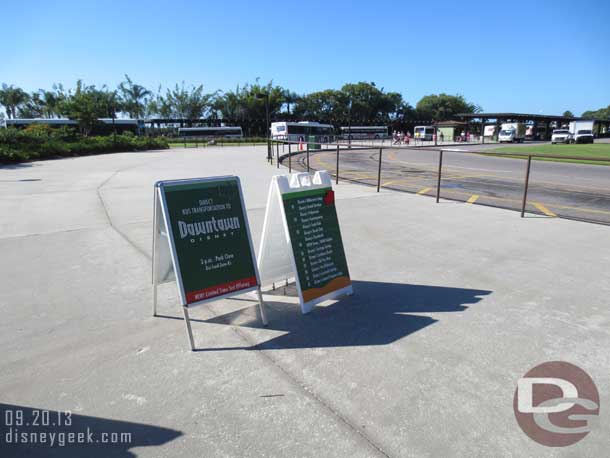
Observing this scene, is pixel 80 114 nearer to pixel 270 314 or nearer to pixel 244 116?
pixel 244 116

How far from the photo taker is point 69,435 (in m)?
2.51

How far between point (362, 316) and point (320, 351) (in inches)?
31.1

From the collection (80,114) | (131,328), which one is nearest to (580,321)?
(131,328)

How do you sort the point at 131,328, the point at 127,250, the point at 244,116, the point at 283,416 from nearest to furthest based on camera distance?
the point at 283,416
the point at 131,328
the point at 127,250
the point at 244,116

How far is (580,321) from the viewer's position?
396 cm

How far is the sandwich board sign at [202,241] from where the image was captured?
3.58 m

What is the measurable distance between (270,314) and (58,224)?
18.3ft

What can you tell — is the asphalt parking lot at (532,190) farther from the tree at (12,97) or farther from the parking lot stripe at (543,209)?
the tree at (12,97)

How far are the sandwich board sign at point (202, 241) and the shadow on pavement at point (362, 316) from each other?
338 millimetres

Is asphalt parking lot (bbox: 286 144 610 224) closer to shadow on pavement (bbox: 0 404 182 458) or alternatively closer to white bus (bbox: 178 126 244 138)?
shadow on pavement (bbox: 0 404 182 458)

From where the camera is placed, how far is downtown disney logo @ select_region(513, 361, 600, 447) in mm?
2543

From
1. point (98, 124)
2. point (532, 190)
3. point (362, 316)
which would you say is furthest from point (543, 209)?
point (98, 124)

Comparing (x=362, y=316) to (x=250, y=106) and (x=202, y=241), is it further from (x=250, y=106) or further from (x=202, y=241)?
(x=250, y=106)

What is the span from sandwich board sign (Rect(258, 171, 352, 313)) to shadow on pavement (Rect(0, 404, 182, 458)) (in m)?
1.92
